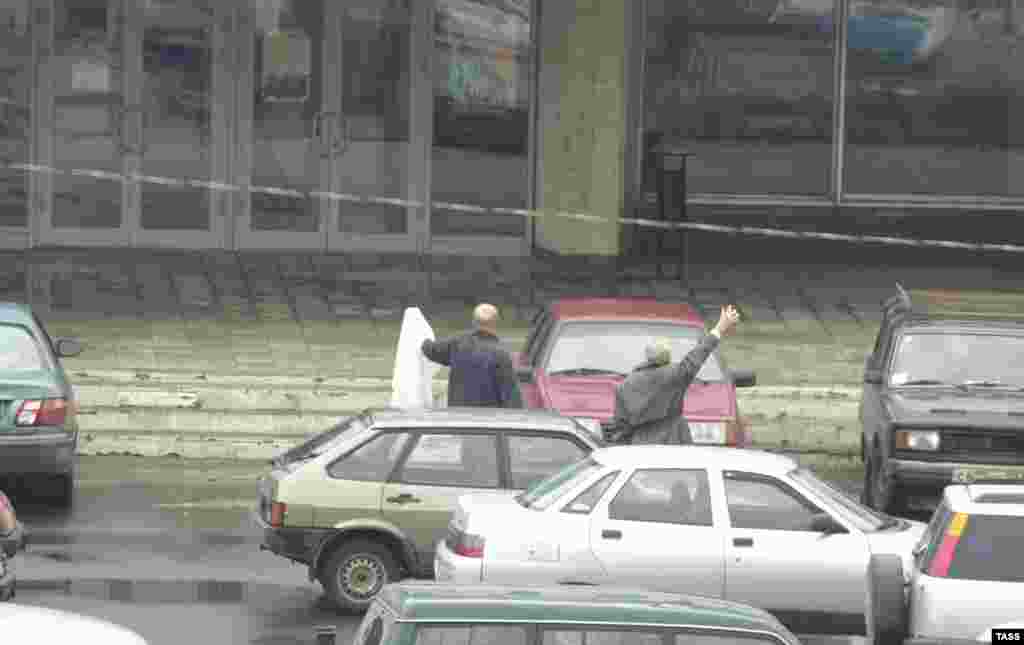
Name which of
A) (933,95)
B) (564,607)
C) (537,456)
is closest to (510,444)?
(537,456)

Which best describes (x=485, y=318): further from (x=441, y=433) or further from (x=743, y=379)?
(x=441, y=433)

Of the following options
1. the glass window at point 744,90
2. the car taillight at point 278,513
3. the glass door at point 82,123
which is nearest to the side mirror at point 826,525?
the car taillight at point 278,513

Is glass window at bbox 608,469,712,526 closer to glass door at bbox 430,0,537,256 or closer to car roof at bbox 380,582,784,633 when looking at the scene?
car roof at bbox 380,582,784,633

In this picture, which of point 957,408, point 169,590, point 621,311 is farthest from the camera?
point 621,311

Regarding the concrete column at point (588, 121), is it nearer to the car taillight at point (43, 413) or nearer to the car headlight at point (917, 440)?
the car headlight at point (917, 440)

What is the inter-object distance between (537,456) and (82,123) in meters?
15.0

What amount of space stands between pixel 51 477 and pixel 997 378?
7.30 m

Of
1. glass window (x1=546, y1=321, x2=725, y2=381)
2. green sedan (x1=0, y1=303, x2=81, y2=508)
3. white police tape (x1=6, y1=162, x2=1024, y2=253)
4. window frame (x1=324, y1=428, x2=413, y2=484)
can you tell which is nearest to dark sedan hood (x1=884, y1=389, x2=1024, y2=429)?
glass window (x1=546, y1=321, x2=725, y2=381)

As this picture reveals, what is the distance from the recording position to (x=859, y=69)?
1187 inches

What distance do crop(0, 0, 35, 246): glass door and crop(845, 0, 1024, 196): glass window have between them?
9.79 meters

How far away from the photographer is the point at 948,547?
41.1ft

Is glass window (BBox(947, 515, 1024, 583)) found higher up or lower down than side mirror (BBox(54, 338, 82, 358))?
lower down

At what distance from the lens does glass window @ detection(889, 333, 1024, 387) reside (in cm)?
1931

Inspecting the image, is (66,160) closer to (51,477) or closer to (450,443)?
(51,477)
